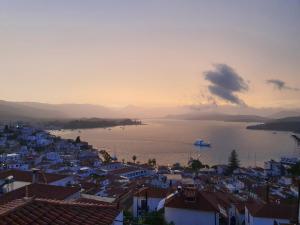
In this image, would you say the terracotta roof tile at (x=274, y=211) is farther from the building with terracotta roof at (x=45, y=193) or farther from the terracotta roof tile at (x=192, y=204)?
the building with terracotta roof at (x=45, y=193)

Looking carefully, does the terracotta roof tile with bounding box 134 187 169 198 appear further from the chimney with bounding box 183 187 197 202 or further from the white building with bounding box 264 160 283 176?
the white building with bounding box 264 160 283 176

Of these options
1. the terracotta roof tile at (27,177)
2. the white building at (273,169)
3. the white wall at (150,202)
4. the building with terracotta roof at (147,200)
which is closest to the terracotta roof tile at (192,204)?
the building with terracotta roof at (147,200)

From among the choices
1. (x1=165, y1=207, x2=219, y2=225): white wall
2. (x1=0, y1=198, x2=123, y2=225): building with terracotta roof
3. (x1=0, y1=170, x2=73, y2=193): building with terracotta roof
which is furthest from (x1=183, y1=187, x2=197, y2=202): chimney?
(x1=0, y1=198, x2=123, y2=225): building with terracotta roof

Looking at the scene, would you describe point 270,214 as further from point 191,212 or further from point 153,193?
point 153,193

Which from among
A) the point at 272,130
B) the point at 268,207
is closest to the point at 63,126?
the point at 272,130

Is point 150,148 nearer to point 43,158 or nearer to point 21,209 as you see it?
point 43,158
